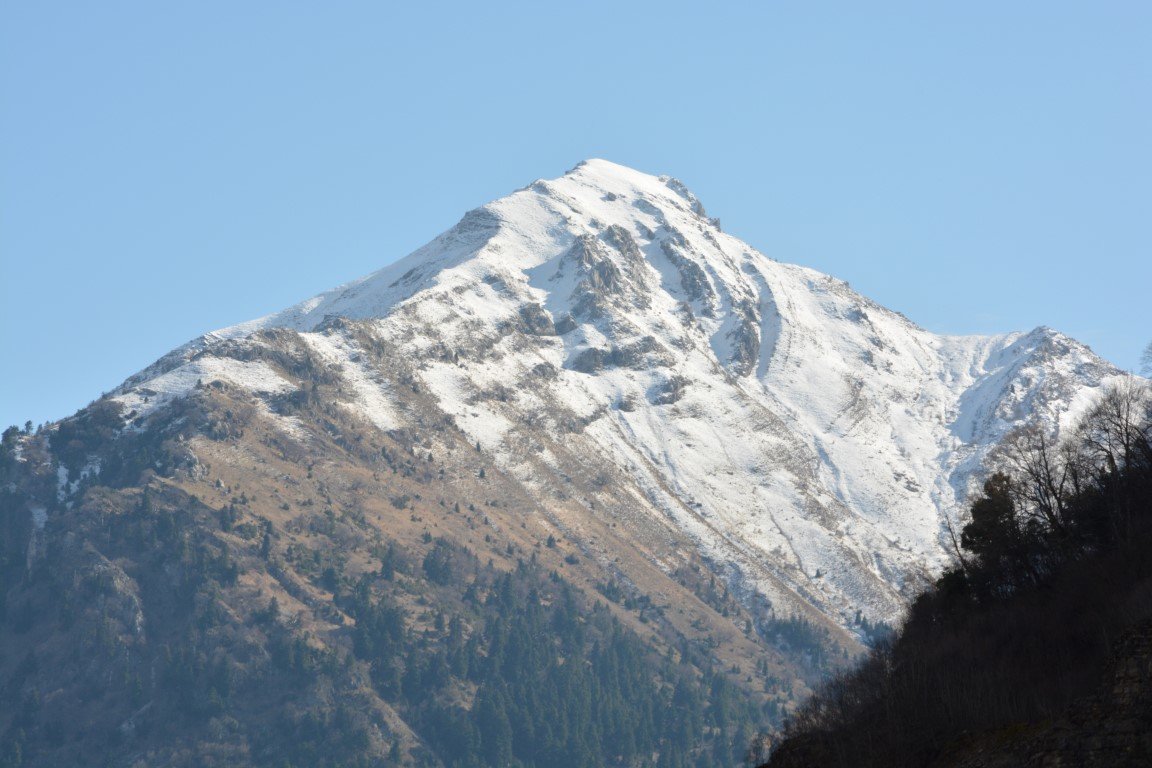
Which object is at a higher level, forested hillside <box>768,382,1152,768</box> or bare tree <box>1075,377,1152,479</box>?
bare tree <box>1075,377,1152,479</box>

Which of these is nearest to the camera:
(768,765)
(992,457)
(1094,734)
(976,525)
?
(1094,734)

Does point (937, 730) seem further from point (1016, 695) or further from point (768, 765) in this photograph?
point (768, 765)

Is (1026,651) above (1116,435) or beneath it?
beneath

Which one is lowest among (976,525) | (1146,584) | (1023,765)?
(1023,765)

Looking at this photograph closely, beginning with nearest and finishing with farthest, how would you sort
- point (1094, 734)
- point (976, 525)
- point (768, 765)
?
point (1094, 734) → point (768, 765) → point (976, 525)

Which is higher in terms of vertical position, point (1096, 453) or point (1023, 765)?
point (1096, 453)

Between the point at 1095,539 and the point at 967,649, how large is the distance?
1370 centimetres

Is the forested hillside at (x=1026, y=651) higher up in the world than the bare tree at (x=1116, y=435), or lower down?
lower down

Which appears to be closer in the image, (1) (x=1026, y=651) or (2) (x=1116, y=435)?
(1) (x=1026, y=651)

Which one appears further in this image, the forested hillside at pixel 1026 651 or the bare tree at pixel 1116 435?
the bare tree at pixel 1116 435

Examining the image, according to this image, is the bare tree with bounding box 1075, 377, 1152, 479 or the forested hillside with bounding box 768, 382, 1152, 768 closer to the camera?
the forested hillside with bounding box 768, 382, 1152, 768

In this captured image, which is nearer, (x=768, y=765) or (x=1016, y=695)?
(x=1016, y=695)

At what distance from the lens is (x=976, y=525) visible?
92375 mm

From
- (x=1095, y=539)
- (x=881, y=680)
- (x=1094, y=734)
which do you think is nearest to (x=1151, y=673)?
(x=1094, y=734)
